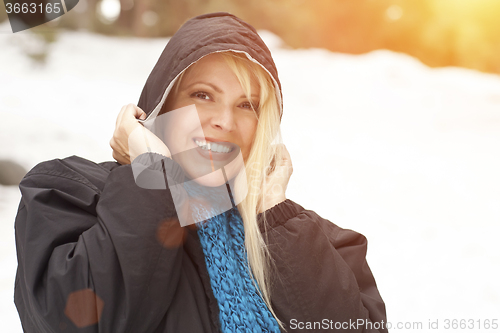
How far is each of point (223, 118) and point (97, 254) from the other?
569 millimetres

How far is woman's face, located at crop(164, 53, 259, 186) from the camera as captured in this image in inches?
48.9

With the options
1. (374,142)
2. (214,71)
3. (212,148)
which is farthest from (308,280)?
(374,142)

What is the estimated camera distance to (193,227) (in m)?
1.16

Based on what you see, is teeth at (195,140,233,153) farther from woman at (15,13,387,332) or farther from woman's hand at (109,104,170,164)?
woman's hand at (109,104,170,164)

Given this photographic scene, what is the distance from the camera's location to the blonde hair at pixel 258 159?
3.82 ft

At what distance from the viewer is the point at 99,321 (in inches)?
34.3

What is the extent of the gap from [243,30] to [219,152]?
1.37ft

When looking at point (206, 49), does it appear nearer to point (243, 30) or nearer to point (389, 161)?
point (243, 30)

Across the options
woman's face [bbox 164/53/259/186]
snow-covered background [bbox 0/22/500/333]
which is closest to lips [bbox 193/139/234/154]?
woman's face [bbox 164/53/259/186]

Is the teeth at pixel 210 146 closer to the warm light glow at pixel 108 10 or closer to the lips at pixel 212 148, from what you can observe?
the lips at pixel 212 148

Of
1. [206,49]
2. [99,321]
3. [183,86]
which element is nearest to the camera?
[99,321]

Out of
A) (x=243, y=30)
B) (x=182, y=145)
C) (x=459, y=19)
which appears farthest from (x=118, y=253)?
(x=459, y=19)

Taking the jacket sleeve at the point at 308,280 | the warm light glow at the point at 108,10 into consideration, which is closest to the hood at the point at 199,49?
the jacket sleeve at the point at 308,280

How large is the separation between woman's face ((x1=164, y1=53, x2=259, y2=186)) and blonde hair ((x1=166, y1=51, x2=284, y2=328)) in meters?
0.04
